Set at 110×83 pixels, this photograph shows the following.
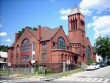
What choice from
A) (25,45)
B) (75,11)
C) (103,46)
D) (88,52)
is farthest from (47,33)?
(103,46)

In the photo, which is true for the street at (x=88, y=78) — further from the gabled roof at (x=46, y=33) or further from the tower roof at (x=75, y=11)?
the tower roof at (x=75, y=11)

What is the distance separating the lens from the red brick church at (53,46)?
57.2 metres

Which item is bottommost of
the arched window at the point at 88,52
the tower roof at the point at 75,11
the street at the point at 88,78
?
the street at the point at 88,78

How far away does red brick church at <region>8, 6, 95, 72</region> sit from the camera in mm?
57188

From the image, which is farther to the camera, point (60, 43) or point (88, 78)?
point (60, 43)

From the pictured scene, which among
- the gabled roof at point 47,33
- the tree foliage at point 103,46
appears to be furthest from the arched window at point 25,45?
the tree foliage at point 103,46

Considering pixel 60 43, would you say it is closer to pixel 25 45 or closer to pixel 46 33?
pixel 46 33

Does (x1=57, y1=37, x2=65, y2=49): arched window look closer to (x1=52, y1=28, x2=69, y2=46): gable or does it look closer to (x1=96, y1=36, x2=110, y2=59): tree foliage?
(x1=52, y1=28, x2=69, y2=46): gable

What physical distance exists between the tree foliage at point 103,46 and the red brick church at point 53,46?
10.9 ft

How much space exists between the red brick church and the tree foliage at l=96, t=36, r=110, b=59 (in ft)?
10.9

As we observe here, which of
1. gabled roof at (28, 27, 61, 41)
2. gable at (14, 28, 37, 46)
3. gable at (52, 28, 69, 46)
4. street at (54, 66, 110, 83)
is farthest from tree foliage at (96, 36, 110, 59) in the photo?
street at (54, 66, 110, 83)

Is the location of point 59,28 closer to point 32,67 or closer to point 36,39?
point 36,39

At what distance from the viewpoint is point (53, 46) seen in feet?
193

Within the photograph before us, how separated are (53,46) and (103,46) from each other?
2286cm
